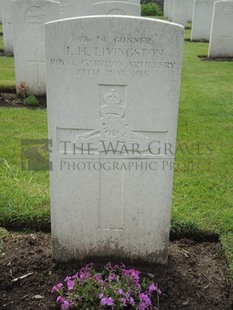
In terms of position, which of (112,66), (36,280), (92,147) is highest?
(112,66)

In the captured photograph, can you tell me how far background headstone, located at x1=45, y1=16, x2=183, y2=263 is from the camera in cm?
230

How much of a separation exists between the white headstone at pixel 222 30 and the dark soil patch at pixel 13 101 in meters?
6.32

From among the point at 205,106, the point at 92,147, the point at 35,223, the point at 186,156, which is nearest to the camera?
the point at 92,147

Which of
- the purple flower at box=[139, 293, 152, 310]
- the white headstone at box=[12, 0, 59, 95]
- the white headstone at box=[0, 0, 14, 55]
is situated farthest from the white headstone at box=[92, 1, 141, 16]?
the purple flower at box=[139, 293, 152, 310]

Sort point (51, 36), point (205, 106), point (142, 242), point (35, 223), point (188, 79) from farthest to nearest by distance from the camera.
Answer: point (188, 79)
point (205, 106)
point (35, 223)
point (142, 242)
point (51, 36)

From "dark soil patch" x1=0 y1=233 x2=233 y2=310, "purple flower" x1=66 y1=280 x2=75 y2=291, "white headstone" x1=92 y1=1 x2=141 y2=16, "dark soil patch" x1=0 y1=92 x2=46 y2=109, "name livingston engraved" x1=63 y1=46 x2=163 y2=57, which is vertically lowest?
"dark soil patch" x1=0 y1=233 x2=233 y2=310

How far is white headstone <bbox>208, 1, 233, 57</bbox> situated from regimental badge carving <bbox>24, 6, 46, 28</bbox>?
20.3 ft

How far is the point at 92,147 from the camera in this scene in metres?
2.55

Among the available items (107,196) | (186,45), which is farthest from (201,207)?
(186,45)

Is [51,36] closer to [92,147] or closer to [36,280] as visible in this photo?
[92,147]

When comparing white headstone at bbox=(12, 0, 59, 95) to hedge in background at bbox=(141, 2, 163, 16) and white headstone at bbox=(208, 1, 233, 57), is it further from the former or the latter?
hedge in background at bbox=(141, 2, 163, 16)

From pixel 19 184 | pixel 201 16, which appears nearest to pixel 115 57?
pixel 19 184

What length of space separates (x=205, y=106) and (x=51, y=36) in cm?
470

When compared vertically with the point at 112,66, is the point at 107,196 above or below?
below
